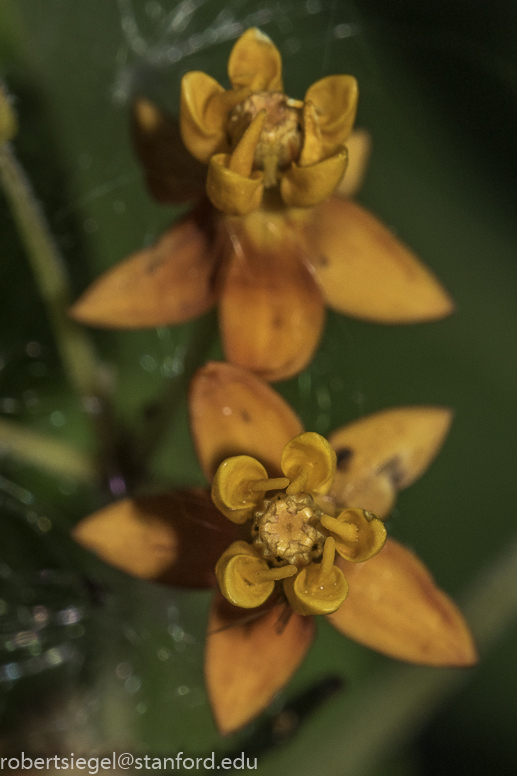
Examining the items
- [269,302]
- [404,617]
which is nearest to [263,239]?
[269,302]

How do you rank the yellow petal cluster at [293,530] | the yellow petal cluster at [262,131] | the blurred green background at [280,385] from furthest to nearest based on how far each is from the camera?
the blurred green background at [280,385] → the yellow petal cluster at [262,131] → the yellow petal cluster at [293,530]

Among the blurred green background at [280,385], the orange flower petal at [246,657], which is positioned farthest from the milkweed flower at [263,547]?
the blurred green background at [280,385]

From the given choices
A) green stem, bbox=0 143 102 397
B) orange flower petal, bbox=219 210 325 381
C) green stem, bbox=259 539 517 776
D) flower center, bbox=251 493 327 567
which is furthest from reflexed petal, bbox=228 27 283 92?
green stem, bbox=259 539 517 776

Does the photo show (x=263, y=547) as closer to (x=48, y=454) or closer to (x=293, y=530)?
(x=293, y=530)

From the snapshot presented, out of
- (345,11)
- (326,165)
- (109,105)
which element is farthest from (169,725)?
(345,11)

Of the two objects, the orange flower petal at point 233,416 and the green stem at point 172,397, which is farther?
the green stem at point 172,397

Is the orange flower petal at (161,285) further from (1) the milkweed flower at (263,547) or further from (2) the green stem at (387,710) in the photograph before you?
(2) the green stem at (387,710)
